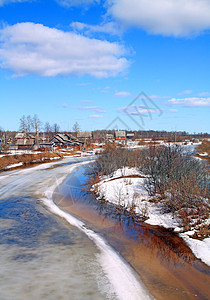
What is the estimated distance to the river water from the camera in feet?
20.8

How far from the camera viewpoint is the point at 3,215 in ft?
42.2

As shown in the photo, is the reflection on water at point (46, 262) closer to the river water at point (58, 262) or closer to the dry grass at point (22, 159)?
the river water at point (58, 262)

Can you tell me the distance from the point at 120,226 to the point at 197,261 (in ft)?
13.9

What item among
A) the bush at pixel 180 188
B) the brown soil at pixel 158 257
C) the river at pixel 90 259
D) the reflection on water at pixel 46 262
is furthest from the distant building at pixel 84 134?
the reflection on water at pixel 46 262

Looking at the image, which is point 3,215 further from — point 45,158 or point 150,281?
point 45,158

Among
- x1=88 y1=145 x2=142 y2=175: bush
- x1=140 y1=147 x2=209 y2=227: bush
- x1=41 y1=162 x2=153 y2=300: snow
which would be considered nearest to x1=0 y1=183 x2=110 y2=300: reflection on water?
x1=41 y1=162 x2=153 y2=300: snow

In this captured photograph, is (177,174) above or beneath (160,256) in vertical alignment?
above

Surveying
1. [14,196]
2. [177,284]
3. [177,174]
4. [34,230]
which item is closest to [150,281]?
[177,284]

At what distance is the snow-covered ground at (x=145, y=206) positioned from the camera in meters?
8.77

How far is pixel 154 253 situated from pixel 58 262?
11.3 ft

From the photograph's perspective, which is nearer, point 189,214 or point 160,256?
point 160,256

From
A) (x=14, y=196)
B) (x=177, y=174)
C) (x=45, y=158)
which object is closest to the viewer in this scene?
(x=177, y=174)

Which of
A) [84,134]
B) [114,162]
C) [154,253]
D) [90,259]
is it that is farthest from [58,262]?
[84,134]

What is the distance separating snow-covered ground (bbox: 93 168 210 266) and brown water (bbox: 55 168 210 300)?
12.4 inches
